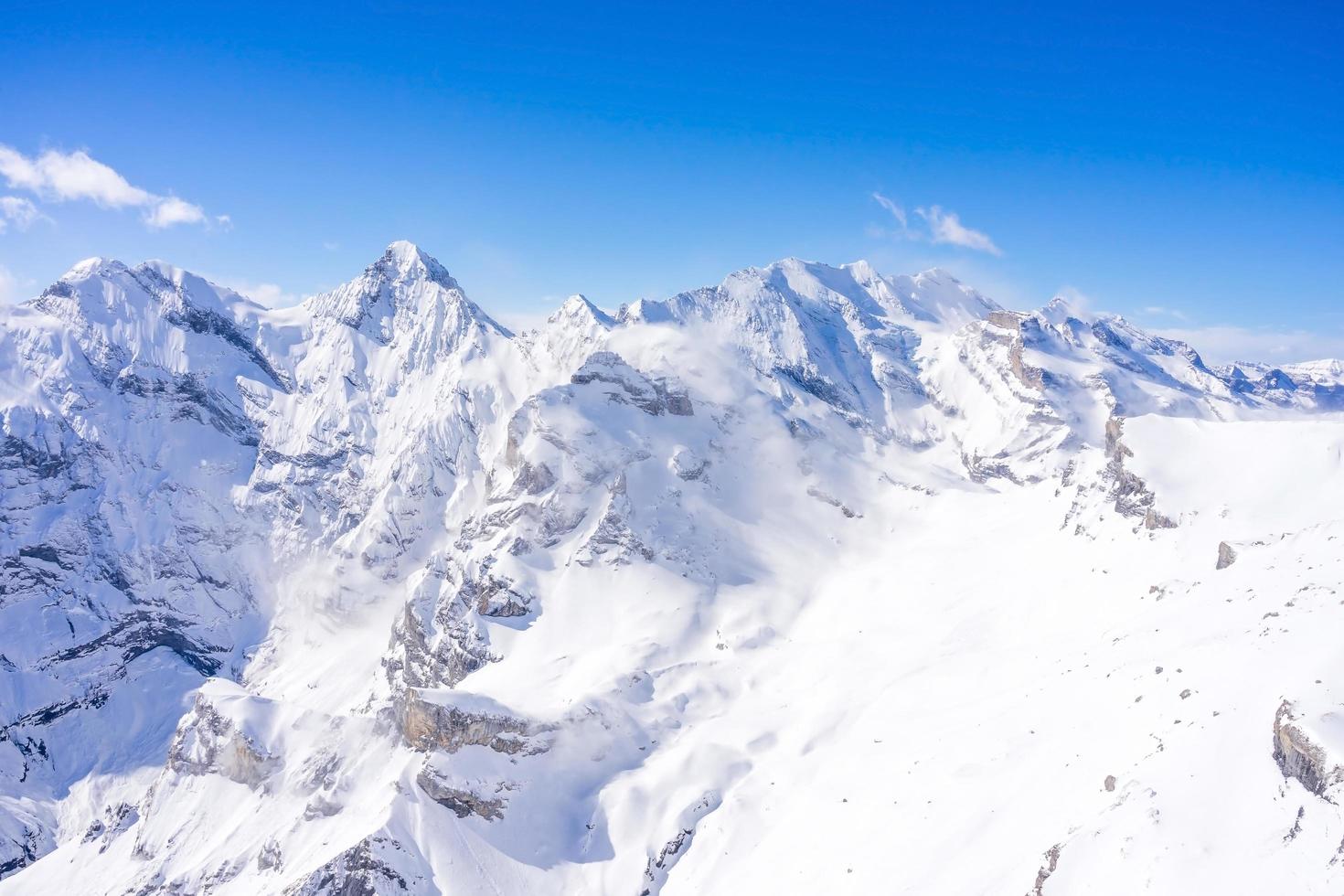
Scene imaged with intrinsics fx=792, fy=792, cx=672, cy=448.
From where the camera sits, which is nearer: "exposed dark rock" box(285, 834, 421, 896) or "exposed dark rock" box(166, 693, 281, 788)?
"exposed dark rock" box(285, 834, 421, 896)

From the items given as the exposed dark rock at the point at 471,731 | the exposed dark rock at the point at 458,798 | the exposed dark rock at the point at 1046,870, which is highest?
the exposed dark rock at the point at 1046,870

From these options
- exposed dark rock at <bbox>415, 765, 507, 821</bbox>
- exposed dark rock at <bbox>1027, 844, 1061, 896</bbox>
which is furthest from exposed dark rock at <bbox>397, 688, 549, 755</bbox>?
exposed dark rock at <bbox>1027, 844, 1061, 896</bbox>

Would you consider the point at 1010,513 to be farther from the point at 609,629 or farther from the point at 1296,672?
the point at 1296,672

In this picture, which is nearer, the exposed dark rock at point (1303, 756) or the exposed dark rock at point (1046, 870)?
the exposed dark rock at point (1303, 756)

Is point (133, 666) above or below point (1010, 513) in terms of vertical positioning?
below

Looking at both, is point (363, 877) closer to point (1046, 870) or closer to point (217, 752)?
point (217, 752)

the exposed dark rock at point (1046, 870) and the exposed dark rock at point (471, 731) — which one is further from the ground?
the exposed dark rock at point (1046, 870)

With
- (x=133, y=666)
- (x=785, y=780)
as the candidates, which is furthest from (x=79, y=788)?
(x=785, y=780)

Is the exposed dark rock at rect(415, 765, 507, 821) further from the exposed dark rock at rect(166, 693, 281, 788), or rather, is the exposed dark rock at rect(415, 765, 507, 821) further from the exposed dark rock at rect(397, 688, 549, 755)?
the exposed dark rock at rect(166, 693, 281, 788)

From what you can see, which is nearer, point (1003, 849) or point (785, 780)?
point (1003, 849)

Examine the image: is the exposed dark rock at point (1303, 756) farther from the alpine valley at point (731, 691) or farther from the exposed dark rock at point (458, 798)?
the exposed dark rock at point (458, 798)

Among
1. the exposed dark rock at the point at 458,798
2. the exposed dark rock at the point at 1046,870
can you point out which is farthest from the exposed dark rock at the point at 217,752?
the exposed dark rock at the point at 1046,870
